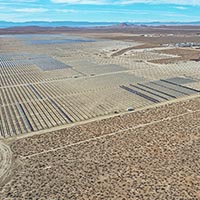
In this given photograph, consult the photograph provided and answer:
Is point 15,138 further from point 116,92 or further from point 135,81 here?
point 135,81

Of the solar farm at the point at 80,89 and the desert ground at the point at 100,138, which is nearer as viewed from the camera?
the desert ground at the point at 100,138

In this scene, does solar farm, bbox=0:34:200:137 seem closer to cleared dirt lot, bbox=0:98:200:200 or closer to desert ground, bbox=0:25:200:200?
desert ground, bbox=0:25:200:200

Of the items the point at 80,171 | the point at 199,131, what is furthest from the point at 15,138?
the point at 199,131

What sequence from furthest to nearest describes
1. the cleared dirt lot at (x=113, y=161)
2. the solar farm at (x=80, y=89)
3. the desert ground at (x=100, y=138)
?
the solar farm at (x=80, y=89) < the desert ground at (x=100, y=138) < the cleared dirt lot at (x=113, y=161)

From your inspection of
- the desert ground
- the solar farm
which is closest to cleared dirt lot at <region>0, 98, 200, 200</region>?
the desert ground

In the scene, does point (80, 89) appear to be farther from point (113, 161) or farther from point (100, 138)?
point (113, 161)

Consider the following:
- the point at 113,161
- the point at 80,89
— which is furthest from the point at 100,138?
the point at 80,89

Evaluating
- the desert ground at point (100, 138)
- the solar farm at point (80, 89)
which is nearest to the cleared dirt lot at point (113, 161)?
the desert ground at point (100, 138)

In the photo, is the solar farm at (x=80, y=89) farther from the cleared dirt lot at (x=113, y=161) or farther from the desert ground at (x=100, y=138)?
the cleared dirt lot at (x=113, y=161)
